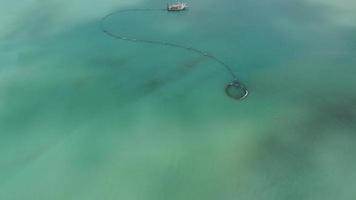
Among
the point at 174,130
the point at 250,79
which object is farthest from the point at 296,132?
the point at 174,130

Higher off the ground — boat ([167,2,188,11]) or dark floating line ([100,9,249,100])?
boat ([167,2,188,11])

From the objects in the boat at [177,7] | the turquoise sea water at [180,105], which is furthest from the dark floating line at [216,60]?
the boat at [177,7]

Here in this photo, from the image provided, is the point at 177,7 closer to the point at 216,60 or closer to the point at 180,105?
the point at 216,60

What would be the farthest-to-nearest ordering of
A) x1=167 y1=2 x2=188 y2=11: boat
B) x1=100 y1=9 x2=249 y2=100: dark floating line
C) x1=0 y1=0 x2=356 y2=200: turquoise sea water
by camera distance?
1. x1=167 y1=2 x2=188 y2=11: boat
2. x1=100 y1=9 x2=249 y2=100: dark floating line
3. x1=0 y1=0 x2=356 y2=200: turquoise sea water

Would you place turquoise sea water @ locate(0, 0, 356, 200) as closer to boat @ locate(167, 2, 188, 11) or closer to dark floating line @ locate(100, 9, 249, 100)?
dark floating line @ locate(100, 9, 249, 100)

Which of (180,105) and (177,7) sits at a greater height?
(177,7)

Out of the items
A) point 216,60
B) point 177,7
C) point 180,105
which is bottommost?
point 180,105

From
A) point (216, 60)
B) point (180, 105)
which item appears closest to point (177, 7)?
point (216, 60)

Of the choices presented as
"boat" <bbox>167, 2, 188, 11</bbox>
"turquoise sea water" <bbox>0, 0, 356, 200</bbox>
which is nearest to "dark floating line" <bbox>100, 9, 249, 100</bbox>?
"turquoise sea water" <bbox>0, 0, 356, 200</bbox>

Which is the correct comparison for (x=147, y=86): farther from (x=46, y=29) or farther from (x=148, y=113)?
(x=46, y=29)
